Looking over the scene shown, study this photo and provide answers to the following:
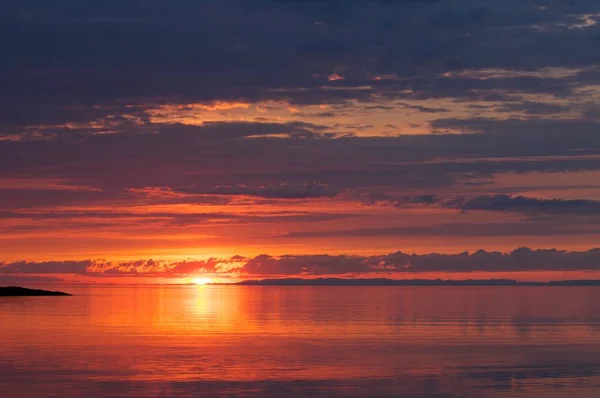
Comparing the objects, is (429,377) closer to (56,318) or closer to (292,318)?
(292,318)

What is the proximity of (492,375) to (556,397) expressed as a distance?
7628 millimetres

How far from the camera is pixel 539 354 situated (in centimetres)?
5994

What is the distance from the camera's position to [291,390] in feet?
143

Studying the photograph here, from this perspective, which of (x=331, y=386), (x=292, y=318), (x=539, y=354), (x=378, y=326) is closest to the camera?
(x=331, y=386)

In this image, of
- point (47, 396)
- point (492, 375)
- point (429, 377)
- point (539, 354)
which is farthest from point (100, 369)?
point (539, 354)

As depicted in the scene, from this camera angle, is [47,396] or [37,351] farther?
[37,351]

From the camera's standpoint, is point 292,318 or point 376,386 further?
point 292,318

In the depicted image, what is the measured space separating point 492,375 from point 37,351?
2885cm

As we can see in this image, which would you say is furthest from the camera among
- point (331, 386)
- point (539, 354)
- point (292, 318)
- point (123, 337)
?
point (292, 318)

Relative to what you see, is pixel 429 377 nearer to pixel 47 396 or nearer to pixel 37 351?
pixel 47 396

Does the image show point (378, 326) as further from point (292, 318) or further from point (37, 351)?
point (37, 351)

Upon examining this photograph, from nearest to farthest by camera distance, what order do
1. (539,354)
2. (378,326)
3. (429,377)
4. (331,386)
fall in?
1. (331,386)
2. (429,377)
3. (539,354)
4. (378,326)

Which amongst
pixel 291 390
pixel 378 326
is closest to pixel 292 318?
pixel 378 326

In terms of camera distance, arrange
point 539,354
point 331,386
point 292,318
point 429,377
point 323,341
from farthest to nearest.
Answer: point 292,318
point 323,341
point 539,354
point 429,377
point 331,386
